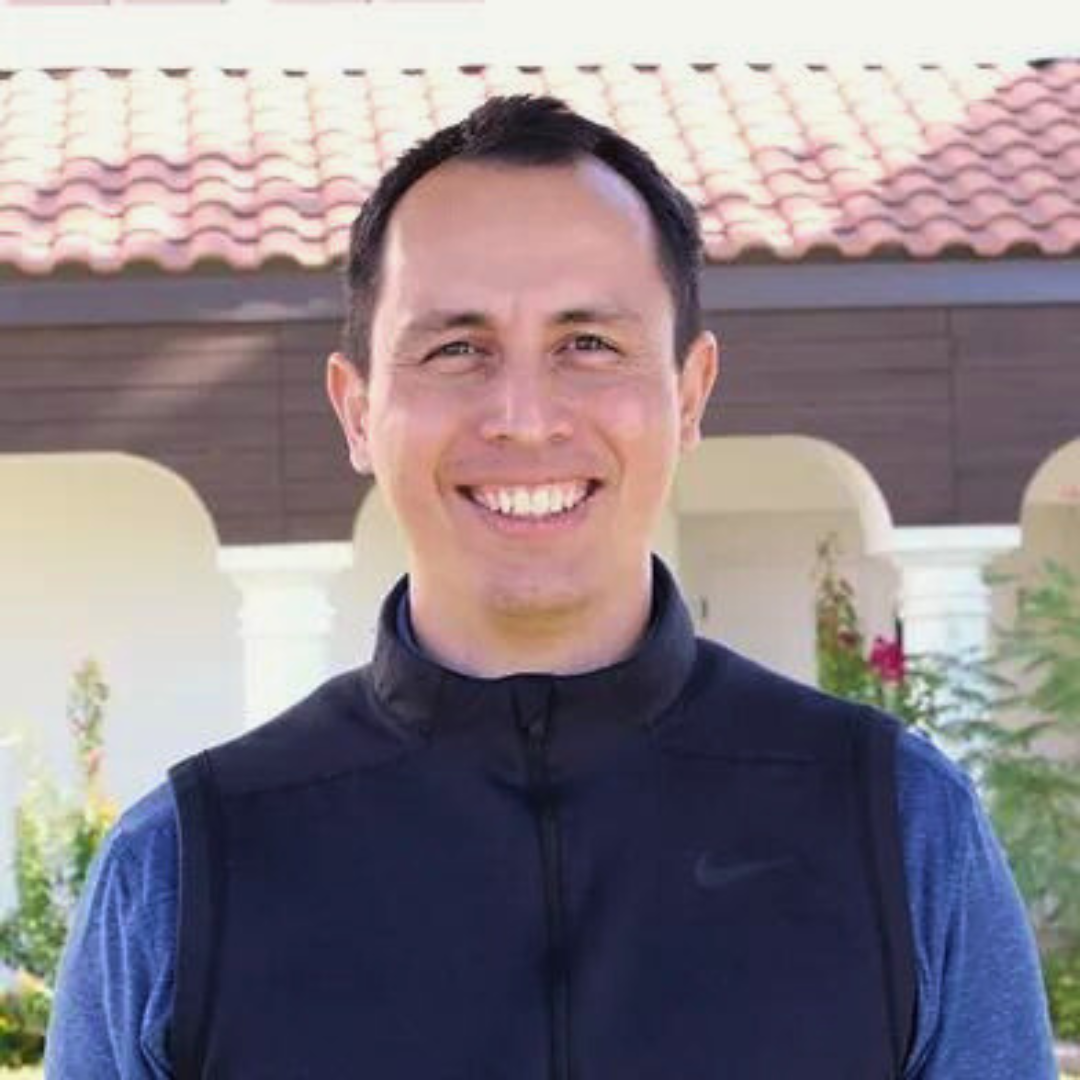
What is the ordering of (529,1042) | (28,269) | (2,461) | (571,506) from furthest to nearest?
(2,461) < (28,269) < (571,506) < (529,1042)

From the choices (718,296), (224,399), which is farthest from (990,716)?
(224,399)

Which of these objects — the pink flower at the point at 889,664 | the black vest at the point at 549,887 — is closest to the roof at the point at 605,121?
the pink flower at the point at 889,664

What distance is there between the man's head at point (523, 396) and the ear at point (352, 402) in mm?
73

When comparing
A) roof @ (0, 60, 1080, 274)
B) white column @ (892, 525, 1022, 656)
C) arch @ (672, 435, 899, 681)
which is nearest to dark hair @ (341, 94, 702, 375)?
roof @ (0, 60, 1080, 274)

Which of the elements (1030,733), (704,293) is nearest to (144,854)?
(1030,733)

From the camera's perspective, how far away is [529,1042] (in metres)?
2.02

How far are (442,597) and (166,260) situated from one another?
28.3 ft

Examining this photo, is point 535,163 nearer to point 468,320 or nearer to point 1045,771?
point 468,320

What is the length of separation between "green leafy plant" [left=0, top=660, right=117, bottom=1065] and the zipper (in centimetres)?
869

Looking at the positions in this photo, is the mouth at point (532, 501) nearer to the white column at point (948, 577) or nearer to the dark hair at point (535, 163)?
the dark hair at point (535, 163)

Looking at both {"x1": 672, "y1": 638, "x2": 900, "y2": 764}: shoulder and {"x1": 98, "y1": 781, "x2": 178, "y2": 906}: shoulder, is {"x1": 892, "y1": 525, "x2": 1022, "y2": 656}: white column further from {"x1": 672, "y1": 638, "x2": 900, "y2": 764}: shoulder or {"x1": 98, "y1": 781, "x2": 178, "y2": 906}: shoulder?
{"x1": 98, "y1": 781, "x2": 178, "y2": 906}: shoulder

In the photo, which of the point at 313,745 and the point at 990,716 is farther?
the point at 990,716

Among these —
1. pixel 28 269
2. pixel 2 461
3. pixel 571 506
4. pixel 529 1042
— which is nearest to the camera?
pixel 529 1042

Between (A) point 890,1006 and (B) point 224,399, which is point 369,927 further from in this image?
(B) point 224,399
